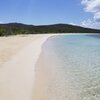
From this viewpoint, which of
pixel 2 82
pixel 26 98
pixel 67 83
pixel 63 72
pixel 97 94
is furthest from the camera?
pixel 63 72

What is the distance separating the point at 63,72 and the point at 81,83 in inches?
74.0

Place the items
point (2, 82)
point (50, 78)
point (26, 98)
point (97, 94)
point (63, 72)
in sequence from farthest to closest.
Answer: point (63, 72)
point (50, 78)
point (2, 82)
point (97, 94)
point (26, 98)

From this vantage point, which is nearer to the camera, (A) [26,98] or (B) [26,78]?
(A) [26,98]

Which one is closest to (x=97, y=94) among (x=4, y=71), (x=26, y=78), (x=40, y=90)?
(x=40, y=90)

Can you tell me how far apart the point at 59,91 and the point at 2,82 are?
1829mm

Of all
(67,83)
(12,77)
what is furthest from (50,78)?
(12,77)

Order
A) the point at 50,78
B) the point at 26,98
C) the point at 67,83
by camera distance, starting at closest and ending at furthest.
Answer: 1. the point at 26,98
2. the point at 67,83
3. the point at 50,78

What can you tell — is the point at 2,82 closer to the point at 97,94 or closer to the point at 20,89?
the point at 20,89

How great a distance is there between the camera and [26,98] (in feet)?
18.0

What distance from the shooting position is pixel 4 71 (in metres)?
8.12

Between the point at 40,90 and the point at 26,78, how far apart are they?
49.4 inches

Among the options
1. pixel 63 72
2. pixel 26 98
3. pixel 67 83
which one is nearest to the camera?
pixel 26 98

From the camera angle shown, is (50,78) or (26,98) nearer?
(26,98)

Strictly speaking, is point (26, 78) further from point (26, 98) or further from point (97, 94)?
point (97, 94)
